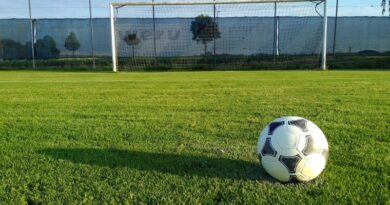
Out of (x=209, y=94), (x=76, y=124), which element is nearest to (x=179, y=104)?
(x=209, y=94)

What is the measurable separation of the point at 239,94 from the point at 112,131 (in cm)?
353


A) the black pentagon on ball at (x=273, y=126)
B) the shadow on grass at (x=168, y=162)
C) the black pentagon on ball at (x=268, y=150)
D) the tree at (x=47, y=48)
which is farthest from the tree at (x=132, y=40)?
the black pentagon on ball at (x=268, y=150)

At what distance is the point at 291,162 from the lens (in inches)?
110

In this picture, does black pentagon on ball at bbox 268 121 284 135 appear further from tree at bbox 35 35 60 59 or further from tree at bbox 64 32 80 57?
tree at bbox 35 35 60 59

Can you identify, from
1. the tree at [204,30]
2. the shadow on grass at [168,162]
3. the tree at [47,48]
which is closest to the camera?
the shadow on grass at [168,162]

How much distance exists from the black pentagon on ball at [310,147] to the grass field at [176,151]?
0.23 meters

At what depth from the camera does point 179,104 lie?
6449mm

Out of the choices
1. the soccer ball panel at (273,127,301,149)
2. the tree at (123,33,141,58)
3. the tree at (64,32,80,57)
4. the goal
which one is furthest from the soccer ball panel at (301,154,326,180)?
the tree at (64,32,80,57)

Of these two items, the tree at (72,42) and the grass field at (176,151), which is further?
the tree at (72,42)

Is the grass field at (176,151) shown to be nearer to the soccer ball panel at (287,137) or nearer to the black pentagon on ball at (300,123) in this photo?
the soccer ball panel at (287,137)

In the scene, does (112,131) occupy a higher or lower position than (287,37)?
lower

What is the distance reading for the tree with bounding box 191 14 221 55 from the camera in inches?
731

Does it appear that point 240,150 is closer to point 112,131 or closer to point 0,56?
point 112,131

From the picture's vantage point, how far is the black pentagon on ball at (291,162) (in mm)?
2805
